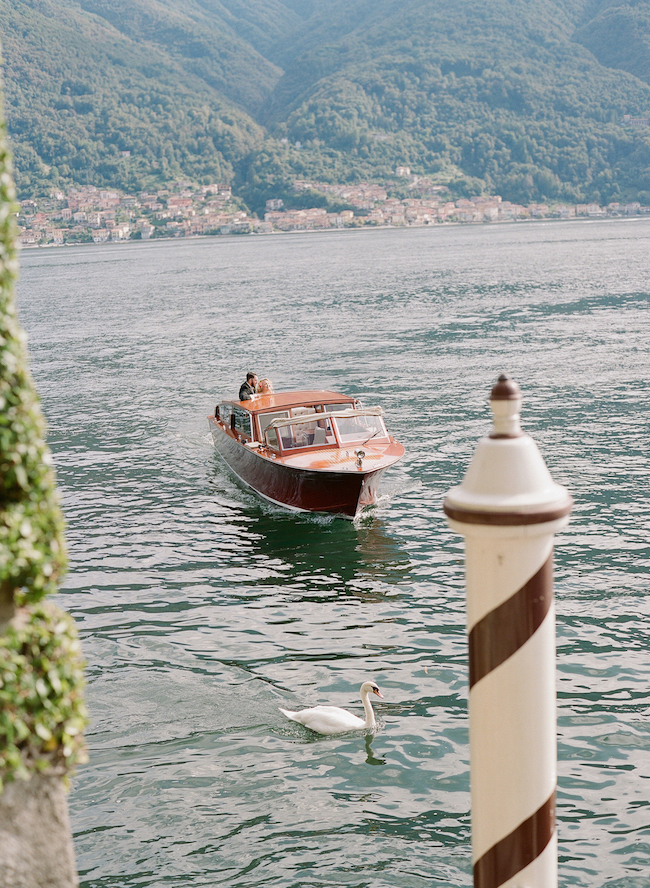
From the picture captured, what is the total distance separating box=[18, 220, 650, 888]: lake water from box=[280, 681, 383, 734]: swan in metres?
0.17

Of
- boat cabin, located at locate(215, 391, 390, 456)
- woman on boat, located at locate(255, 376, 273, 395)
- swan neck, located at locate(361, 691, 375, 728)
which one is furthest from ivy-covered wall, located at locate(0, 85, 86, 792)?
woman on boat, located at locate(255, 376, 273, 395)

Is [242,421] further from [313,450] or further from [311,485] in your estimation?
[311,485]

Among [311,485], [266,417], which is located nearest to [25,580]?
[311,485]

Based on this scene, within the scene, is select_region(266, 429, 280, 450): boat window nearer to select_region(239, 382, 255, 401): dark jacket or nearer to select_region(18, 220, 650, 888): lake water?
select_region(239, 382, 255, 401): dark jacket

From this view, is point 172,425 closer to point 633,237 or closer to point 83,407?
point 83,407

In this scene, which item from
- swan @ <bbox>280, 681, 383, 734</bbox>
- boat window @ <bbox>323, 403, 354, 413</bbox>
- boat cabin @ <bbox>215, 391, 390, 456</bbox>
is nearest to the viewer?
swan @ <bbox>280, 681, 383, 734</bbox>

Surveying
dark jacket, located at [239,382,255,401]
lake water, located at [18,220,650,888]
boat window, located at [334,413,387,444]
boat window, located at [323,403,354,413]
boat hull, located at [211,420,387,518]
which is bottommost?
lake water, located at [18,220,650,888]

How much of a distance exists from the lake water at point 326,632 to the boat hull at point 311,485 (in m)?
0.42

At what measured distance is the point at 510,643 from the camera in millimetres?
2797

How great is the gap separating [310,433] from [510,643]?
15466 mm

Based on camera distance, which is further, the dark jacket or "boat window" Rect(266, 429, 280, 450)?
the dark jacket

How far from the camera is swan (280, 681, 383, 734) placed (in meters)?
9.87

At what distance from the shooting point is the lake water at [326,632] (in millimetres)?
8320

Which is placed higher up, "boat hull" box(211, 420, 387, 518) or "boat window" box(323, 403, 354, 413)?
"boat window" box(323, 403, 354, 413)
